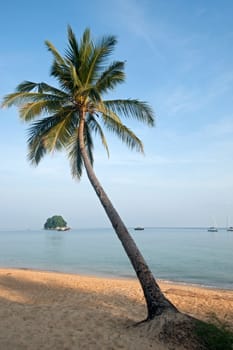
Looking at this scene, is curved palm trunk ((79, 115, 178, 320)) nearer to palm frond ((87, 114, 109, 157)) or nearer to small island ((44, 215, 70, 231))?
palm frond ((87, 114, 109, 157))

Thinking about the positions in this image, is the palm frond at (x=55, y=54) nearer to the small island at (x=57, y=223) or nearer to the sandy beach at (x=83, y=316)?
the sandy beach at (x=83, y=316)

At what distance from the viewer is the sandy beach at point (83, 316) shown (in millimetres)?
6582

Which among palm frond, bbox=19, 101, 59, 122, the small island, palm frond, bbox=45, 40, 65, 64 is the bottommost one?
the small island

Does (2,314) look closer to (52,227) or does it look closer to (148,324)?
(148,324)

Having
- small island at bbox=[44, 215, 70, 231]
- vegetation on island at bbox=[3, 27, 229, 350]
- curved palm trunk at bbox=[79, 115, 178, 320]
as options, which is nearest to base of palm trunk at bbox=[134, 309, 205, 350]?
curved palm trunk at bbox=[79, 115, 178, 320]

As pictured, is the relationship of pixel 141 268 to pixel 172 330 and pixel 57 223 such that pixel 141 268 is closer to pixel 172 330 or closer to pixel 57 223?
pixel 172 330

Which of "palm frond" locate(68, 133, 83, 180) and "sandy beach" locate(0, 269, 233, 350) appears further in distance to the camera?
"palm frond" locate(68, 133, 83, 180)

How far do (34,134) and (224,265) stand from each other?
21260mm

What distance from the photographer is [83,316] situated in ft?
28.0

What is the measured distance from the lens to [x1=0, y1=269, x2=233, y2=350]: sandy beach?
658cm

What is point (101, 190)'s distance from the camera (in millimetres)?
9164

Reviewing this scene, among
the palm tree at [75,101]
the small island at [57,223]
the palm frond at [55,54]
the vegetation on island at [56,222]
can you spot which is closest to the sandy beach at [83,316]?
the palm tree at [75,101]

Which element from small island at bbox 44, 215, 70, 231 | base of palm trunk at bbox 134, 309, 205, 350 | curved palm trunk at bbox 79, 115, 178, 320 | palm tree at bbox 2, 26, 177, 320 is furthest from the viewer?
small island at bbox 44, 215, 70, 231

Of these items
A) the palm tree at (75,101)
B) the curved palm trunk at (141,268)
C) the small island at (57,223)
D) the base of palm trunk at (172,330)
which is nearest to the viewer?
the base of palm trunk at (172,330)
